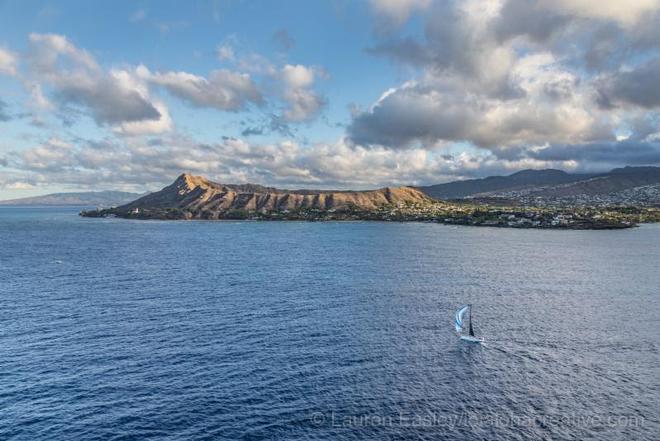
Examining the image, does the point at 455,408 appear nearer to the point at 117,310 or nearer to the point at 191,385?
the point at 191,385

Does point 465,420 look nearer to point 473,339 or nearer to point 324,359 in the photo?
point 324,359

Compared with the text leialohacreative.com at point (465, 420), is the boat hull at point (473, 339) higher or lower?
higher

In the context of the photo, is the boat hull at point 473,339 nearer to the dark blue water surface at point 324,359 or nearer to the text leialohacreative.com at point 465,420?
the dark blue water surface at point 324,359

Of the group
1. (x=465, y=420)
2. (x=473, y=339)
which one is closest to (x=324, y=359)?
(x=465, y=420)

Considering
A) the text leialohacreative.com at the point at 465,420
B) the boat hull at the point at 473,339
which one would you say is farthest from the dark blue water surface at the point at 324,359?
the boat hull at the point at 473,339

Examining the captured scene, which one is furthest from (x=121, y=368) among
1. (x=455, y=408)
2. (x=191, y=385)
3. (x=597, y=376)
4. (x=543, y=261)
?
(x=543, y=261)

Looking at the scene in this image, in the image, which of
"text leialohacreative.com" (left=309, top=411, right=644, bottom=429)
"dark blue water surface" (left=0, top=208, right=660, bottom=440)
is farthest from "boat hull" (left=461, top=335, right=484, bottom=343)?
"text leialohacreative.com" (left=309, top=411, right=644, bottom=429)
